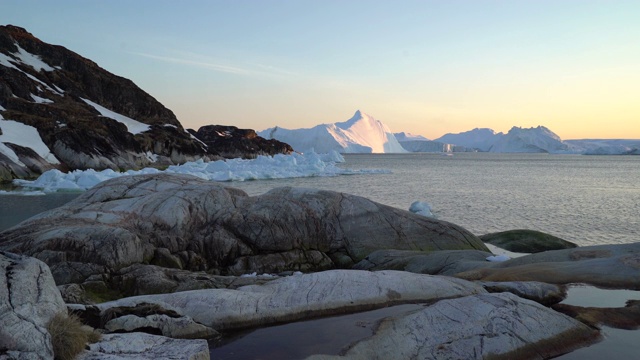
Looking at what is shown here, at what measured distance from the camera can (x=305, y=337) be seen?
31.1ft

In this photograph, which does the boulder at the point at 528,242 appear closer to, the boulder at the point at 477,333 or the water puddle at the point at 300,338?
the boulder at the point at 477,333

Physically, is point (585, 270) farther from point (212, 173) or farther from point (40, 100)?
point (40, 100)

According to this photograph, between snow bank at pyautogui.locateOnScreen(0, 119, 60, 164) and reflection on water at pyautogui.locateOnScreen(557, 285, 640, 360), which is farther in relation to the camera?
snow bank at pyautogui.locateOnScreen(0, 119, 60, 164)

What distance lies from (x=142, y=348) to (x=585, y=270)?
11.5 metres

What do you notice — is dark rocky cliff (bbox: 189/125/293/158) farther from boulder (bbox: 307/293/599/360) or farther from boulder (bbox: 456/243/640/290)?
boulder (bbox: 307/293/599/360)

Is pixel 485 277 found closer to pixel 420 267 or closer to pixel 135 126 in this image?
pixel 420 267

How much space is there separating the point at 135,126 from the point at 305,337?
96517 millimetres

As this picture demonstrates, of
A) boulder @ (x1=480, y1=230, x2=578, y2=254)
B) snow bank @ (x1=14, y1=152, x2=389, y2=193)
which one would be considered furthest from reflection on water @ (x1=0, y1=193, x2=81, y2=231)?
boulder @ (x1=480, y1=230, x2=578, y2=254)

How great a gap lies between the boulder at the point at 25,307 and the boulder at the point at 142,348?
653 mm

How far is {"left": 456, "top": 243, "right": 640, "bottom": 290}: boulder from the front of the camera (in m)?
12.8

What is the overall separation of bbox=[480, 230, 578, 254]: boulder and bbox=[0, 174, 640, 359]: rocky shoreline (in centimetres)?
13

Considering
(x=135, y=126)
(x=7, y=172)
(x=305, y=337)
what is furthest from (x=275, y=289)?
(x=135, y=126)

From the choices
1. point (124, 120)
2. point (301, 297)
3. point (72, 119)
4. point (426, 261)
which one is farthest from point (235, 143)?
point (301, 297)

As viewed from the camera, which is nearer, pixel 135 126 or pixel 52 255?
pixel 52 255
